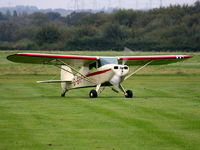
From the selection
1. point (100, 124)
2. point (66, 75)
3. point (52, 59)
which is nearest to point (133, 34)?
point (66, 75)

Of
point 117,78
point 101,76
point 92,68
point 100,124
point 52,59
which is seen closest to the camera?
point 100,124

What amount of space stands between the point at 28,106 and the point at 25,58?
4.20 metres

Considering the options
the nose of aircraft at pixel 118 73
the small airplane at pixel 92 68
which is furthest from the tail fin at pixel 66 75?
the nose of aircraft at pixel 118 73

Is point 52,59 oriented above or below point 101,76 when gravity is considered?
above

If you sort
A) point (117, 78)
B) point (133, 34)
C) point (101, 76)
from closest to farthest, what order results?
point (117, 78), point (101, 76), point (133, 34)

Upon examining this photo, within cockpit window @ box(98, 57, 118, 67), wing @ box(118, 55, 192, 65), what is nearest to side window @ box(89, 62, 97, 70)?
cockpit window @ box(98, 57, 118, 67)

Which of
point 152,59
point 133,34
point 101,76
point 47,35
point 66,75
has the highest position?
point 152,59

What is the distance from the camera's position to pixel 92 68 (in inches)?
886

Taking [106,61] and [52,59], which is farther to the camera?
[106,61]

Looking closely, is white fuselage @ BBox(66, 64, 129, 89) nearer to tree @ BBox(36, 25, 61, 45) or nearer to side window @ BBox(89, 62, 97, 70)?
side window @ BBox(89, 62, 97, 70)

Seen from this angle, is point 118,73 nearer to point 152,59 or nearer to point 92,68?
point 92,68

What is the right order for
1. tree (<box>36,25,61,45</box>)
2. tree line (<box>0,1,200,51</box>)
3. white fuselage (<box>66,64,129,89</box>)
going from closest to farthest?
white fuselage (<box>66,64,129,89</box>)
tree line (<box>0,1,200,51</box>)
tree (<box>36,25,61,45</box>)

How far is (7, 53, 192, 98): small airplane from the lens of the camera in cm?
2102

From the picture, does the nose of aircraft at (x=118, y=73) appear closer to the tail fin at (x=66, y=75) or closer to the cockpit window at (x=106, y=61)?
the cockpit window at (x=106, y=61)
